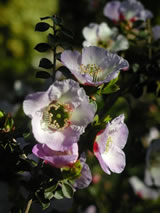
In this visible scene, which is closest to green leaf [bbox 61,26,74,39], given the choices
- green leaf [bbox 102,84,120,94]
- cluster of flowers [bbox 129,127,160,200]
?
green leaf [bbox 102,84,120,94]

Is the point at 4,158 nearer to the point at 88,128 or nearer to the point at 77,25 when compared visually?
the point at 88,128

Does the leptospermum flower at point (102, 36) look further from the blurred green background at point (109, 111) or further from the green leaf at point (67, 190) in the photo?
the green leaf at point (67, 190)

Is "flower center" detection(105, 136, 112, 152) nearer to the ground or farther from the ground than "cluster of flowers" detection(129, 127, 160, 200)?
farther from the ground

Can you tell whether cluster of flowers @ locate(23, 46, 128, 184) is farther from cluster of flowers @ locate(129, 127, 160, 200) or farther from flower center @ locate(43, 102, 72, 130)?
cluster of flowers @ locate(129, 127, 160, 200)

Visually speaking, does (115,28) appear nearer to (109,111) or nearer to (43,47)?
(109,111)

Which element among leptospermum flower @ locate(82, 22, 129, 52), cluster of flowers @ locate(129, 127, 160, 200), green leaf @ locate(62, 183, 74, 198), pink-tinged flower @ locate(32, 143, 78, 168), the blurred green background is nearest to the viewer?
pink-tinged flower @ locate(32, 143, 78, 168)

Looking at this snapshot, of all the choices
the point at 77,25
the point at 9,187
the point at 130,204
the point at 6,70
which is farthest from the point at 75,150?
the point at 6,70

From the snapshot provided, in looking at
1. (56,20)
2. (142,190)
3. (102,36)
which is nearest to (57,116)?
(56,20)
